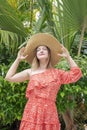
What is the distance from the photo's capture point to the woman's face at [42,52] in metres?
2.37

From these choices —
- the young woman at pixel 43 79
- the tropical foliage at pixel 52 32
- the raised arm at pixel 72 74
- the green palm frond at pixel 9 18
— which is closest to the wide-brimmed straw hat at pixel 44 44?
the young woman at pixel 43 79

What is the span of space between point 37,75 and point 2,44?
4.03 ft

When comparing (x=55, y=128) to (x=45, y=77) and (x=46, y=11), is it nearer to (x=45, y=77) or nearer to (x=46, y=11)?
(x=45, y=77)

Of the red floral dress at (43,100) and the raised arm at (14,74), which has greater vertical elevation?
the raised arm at (14,74)

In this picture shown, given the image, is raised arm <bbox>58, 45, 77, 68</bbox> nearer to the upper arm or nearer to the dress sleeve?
the dress sleeve

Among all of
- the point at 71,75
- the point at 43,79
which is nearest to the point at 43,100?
the point at 43,79

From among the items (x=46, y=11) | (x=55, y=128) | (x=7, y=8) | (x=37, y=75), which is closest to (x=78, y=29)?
(x=46, y=11)

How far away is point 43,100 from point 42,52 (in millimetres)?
346

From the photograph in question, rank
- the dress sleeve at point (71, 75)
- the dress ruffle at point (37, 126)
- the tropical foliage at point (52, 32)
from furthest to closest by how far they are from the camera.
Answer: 1. the tropical foliage at point (52, 32)
2. the dress sleeve at point (71, 75)
3. the dress ruffle at point (37, 126)

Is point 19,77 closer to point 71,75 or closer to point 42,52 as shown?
point 42,52

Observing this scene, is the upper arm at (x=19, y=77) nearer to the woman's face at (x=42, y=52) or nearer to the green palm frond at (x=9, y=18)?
the woman's face at (x=42, y=52)

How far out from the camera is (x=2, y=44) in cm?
347

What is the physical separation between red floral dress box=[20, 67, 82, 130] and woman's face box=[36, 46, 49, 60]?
104 mm

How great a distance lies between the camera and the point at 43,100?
89.0 inches
